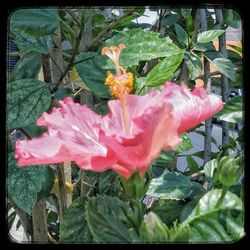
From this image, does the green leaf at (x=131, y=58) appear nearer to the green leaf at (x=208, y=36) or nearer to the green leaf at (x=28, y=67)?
the green leaf at (x=28, y=67)

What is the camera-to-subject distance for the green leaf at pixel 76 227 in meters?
0.45

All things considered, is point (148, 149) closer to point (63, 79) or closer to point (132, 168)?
point (132, 168)

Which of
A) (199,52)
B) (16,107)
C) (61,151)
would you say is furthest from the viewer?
(199,52)

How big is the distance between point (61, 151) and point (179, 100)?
3.8 inches

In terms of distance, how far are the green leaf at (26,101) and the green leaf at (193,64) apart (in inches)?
9.2

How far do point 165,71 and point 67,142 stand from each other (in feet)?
0.49

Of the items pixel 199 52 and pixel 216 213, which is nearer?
pixel 216 213

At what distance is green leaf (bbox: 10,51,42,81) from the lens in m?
0.50

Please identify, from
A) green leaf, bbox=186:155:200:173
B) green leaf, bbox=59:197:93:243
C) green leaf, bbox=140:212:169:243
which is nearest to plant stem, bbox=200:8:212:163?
green leaf, bbox=186:155:200:173

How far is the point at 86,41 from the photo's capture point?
1.79 feet

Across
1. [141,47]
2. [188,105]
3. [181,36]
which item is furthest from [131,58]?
[181,36]

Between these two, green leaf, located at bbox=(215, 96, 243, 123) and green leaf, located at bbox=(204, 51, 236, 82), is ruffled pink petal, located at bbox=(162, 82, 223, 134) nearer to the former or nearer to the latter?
green leaf, located at bbox=(215, 96, 243, 123)

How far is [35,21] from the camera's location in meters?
0.46

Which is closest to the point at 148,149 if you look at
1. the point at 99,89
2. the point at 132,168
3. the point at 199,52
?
the point at 132,168
